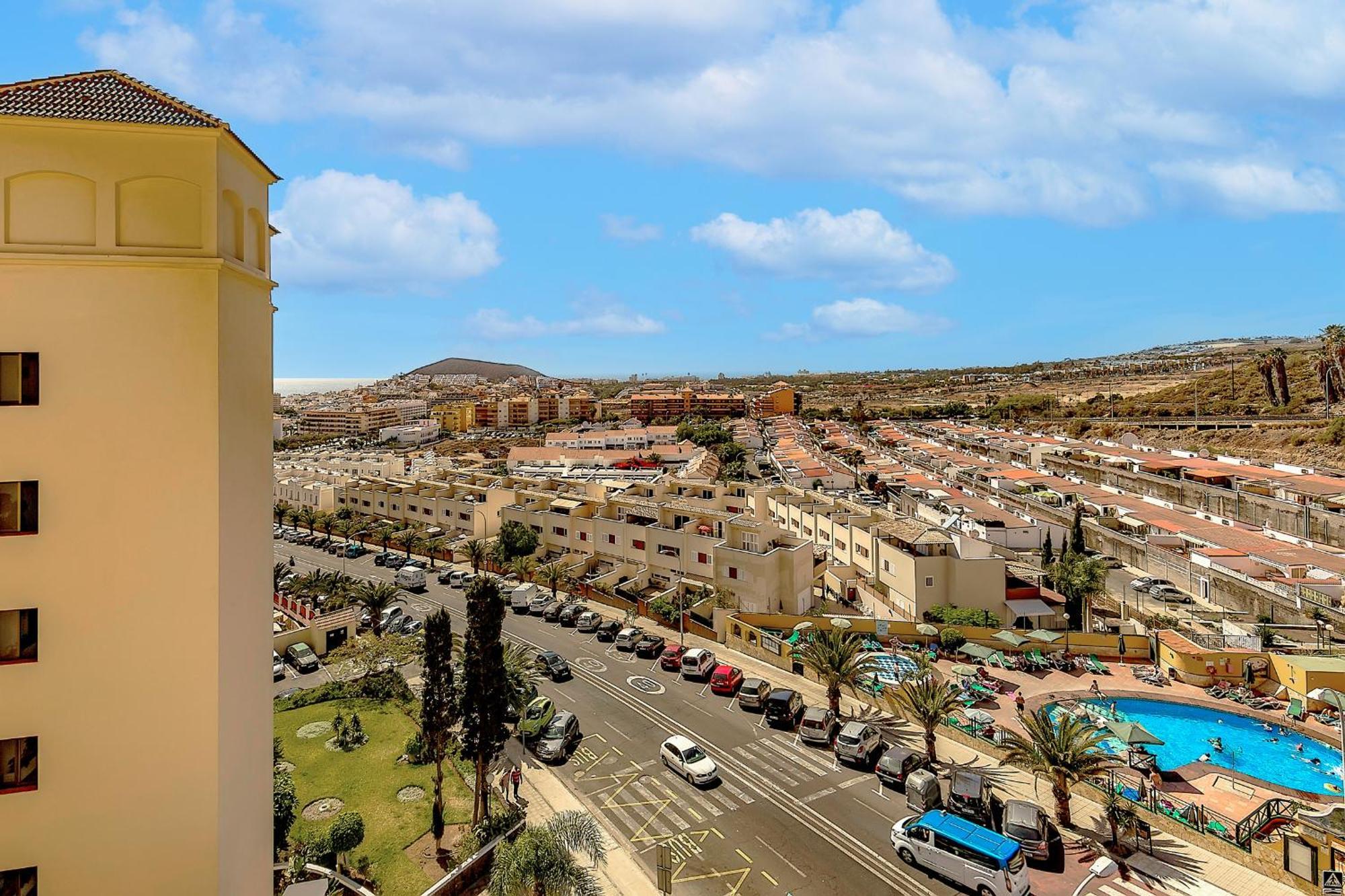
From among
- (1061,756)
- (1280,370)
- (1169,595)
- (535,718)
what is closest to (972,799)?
(1061,756)

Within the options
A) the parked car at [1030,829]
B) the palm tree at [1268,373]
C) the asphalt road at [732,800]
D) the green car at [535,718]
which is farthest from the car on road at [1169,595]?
the palm tree at [1268,373]

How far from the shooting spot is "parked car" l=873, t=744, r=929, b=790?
2281 centimetres

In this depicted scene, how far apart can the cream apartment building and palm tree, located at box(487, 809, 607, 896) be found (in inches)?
290

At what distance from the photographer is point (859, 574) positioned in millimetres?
46750

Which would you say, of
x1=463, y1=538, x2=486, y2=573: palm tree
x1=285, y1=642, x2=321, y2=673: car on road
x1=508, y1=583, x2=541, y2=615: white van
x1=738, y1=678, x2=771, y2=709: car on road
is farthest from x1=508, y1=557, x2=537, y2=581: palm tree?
x1=738, y1=678, x2=771, y2=709: car on road

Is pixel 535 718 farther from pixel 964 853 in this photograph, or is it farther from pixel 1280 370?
pixel 1280 370

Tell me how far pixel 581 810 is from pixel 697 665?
11636 millimetres

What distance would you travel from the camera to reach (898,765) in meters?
23.0

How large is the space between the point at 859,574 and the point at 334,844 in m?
35.0

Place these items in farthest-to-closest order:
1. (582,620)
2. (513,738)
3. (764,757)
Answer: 1. (582,620)
2. (513,738)
3. (764,757)

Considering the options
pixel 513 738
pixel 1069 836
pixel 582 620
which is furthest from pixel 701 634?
pixel 1069 836

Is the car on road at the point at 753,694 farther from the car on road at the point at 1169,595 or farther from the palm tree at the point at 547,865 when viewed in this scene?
the car on road at the point at 1169,595

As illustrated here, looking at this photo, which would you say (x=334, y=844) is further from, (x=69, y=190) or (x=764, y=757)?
(x=69, y=190)

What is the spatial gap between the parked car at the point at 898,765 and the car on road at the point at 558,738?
1129cm
